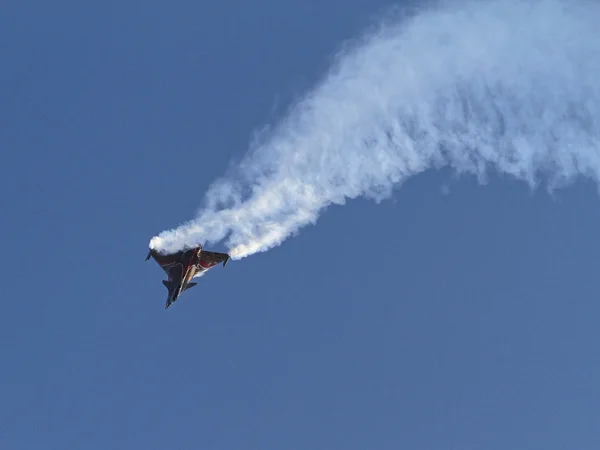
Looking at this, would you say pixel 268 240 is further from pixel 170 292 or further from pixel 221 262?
pixel 170 292

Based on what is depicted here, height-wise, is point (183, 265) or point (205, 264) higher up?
point (205, 264)

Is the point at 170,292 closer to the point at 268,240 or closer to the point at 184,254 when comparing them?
the point at 184,254

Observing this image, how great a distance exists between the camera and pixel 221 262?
4781 centimetres

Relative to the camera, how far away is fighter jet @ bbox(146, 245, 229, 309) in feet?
151

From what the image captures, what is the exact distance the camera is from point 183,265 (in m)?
46.2

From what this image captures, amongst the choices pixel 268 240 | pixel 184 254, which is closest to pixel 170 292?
pixel 184 254

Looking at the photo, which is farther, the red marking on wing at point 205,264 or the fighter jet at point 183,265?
the red marking on wing at point 205,264

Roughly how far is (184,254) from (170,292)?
2.94 meters

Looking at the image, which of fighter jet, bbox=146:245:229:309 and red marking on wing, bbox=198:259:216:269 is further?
red marking on wing, bbox=198:259:216:269

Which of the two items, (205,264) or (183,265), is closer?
(183,265)

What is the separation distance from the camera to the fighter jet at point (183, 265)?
151 feet

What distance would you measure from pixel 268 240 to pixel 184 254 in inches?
248

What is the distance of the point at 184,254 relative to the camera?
46.3 meters

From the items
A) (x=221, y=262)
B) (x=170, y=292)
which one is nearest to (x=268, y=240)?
(x=221, y=262)
